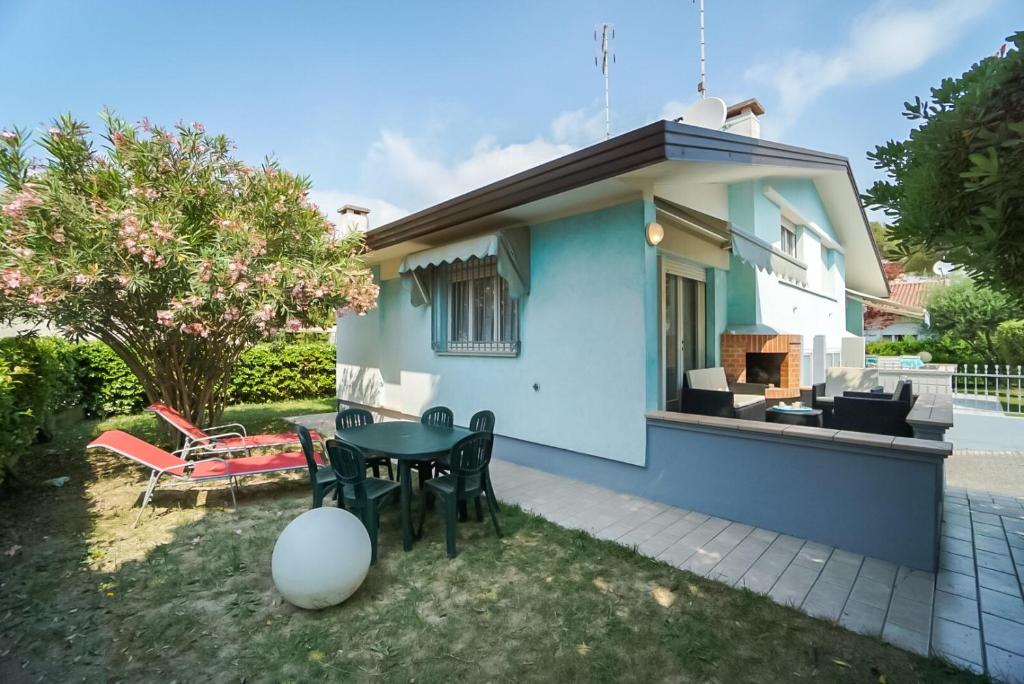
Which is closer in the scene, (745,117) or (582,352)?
(582,352)

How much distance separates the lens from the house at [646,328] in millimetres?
6578

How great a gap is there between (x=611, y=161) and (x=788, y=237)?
37.5 ft

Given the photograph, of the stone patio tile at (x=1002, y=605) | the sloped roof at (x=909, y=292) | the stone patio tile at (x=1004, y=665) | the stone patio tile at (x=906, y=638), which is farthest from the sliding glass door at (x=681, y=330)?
the sloped roof at (x=909, y=292)

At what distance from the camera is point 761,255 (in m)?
9.41

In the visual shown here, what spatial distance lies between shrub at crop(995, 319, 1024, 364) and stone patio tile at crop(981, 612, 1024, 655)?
29.4m

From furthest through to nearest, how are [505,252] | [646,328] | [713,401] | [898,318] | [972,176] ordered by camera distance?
[898,318], [505,252], [713,401], [646,328], [972,176]

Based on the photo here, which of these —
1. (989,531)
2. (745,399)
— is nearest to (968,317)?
(745,399)

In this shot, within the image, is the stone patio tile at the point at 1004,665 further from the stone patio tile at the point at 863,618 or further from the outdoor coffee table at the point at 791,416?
the outdoor coffee table at the point at 791,416

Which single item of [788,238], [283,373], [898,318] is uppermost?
[788,238]

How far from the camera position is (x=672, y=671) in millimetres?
4109

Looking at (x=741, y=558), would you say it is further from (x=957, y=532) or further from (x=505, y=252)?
(x=505, y=252)

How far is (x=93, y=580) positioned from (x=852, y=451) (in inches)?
391

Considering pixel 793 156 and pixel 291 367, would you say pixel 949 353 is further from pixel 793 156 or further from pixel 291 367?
pixel 291 367

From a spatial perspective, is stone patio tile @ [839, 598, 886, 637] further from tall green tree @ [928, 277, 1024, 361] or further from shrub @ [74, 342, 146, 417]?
tall green tree @ [928, 277, 1024, 361]
